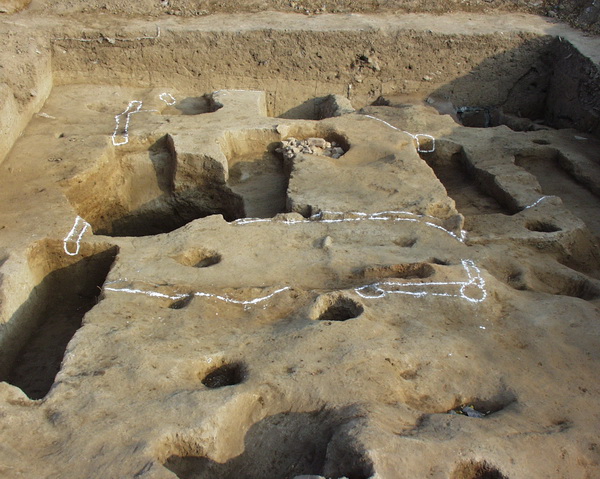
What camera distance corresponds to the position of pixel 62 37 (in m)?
9.71

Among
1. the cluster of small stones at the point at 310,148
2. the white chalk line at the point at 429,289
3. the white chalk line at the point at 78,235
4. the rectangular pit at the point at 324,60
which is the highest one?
the rectangular pit at the point at 324,60

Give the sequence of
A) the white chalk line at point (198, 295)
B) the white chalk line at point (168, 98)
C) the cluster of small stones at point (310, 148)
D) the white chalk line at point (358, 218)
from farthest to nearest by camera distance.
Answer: the white chalk line at point (168, 98) < the cluster of small stones at point (310, 148) < the white chalk line at point (358, 218) < the white chalk line at point (198, 295)

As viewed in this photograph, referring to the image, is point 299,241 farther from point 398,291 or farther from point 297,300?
point 398,291

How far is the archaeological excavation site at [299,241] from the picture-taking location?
3389 millimetres

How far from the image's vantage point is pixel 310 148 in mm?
7535

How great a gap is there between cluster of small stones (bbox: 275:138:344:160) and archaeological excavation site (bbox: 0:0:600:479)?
5 centimetres

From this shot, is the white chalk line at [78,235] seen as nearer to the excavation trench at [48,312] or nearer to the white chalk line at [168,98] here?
the excavation trench at [48,312]

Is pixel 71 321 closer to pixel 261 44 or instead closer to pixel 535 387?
pixel 535 387

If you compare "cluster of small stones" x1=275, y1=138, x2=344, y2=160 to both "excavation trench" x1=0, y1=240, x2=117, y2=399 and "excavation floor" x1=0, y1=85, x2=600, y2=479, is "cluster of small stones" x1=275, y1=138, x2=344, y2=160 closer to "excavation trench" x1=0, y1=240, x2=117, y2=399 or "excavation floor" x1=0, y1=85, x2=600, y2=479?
"excavation floor" x1=0, y1=85, x2=600, y2=479

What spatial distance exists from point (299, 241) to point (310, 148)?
231cm

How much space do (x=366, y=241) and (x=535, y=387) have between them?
2.19m

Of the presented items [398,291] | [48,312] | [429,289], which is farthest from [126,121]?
[429,289]

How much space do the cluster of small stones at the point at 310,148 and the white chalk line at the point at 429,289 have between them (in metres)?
3.02

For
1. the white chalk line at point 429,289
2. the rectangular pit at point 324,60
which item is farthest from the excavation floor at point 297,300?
the rectangular pit at point 324,60
